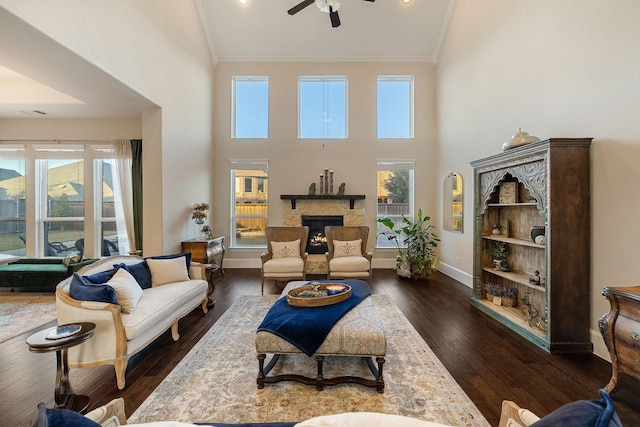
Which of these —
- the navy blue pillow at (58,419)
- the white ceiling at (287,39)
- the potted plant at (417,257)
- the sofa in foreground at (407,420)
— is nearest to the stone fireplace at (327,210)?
the potted plant at (417,257)

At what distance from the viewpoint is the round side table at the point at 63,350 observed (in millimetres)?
1861

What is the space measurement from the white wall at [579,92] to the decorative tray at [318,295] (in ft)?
8.33

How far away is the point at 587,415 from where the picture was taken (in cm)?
73

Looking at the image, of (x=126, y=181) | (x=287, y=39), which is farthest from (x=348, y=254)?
(x=287, y=39)

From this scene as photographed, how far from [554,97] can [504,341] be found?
2.86 meters

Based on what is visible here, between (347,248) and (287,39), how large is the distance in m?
4.87

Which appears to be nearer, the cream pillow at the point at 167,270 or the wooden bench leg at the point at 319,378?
the wooden bench leg at the point at 319,378

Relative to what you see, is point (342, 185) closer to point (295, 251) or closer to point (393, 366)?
point (295, 251)

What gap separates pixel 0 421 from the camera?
190cm

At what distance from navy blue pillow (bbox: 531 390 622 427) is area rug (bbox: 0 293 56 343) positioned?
4.82 m

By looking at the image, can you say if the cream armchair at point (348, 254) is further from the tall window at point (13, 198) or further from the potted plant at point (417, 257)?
the tall window at point (13, 198)

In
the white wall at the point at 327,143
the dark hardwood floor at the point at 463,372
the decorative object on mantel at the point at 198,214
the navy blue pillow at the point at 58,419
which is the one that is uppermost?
the white wall at the point at 327,143

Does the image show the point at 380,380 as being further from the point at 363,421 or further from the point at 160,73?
the point at 160,73

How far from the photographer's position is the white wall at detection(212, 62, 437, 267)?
21.2 feet
